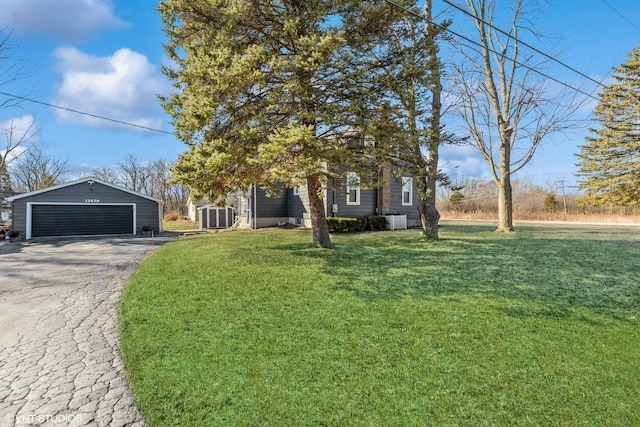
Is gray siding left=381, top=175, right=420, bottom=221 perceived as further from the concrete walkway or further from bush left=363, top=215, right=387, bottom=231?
the concrete walkway

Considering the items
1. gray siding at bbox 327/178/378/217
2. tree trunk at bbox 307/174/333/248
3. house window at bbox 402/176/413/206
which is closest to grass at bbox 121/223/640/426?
tree trunk at bbox 307/174/333/248

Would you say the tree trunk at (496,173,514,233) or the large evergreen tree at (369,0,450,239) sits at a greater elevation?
the large evergreen tree at (369,0,450,239)

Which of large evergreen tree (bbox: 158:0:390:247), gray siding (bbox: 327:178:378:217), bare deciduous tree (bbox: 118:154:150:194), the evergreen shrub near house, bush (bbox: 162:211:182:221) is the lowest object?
the evergreen shrub near house

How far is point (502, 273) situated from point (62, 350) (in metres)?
7.27

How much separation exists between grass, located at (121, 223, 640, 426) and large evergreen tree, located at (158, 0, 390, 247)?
2450mm

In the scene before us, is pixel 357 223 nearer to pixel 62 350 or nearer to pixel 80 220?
pixel 62 350

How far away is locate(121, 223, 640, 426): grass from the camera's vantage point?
2600mm

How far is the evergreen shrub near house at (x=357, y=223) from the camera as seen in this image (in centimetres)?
1509

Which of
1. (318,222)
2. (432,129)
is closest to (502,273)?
(432,129)

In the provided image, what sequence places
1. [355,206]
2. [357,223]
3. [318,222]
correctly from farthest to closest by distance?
[355,206], [357,223], [318,222]

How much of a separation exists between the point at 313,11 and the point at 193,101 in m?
3.29

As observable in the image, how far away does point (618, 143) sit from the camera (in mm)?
24094

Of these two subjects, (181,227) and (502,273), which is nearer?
(502,273)

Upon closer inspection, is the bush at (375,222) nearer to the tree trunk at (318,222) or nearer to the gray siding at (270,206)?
the gray siding at (270,206)
